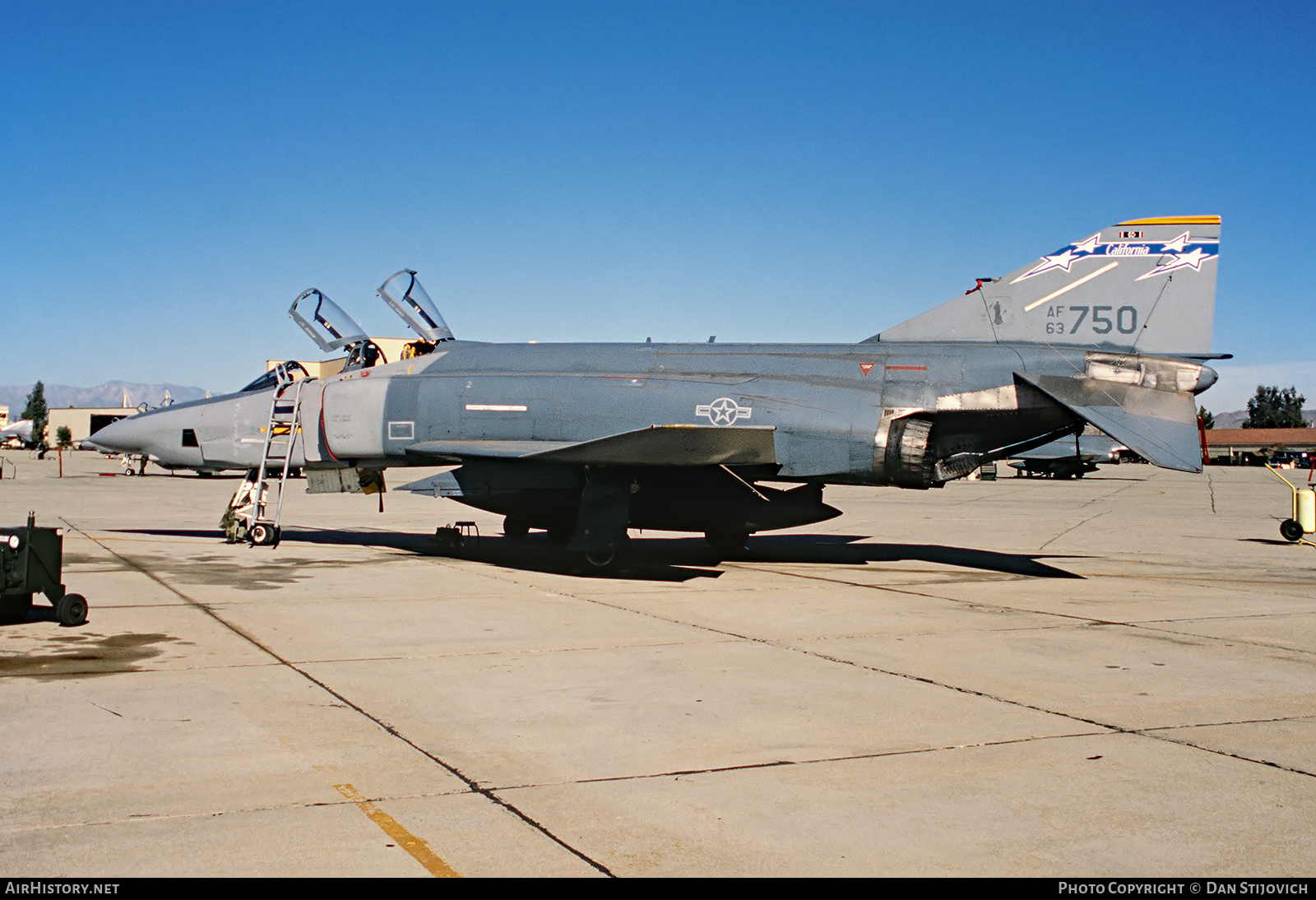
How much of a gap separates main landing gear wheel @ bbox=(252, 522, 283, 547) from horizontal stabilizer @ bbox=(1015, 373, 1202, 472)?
10.9 m

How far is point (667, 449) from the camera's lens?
12.3 meters

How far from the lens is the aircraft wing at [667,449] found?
12008 millimetres

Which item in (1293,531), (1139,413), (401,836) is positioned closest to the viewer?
(401,836)

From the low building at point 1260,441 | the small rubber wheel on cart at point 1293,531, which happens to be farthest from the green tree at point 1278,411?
the small rubber wheel on cart at point 1293,531

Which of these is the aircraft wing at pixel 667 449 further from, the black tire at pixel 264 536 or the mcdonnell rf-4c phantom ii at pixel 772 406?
the black tire at pixel 264 536

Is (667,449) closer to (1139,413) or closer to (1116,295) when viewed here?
(1139,413)

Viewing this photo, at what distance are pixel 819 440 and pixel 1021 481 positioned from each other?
3876 centimetres

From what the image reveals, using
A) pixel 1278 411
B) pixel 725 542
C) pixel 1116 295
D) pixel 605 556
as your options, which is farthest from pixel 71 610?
pixel 1278 411

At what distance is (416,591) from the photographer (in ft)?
36.3

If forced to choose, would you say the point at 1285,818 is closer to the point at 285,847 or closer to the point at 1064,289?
the point at 285,847

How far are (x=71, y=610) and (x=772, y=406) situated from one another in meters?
8.28

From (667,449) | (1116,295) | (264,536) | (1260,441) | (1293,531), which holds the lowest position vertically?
(1293,531)

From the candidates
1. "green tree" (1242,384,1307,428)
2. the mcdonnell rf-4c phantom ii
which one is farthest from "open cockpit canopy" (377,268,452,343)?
"green tree" (1242,384,1307,428)

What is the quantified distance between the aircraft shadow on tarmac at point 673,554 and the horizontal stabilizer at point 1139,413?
2221 mm
